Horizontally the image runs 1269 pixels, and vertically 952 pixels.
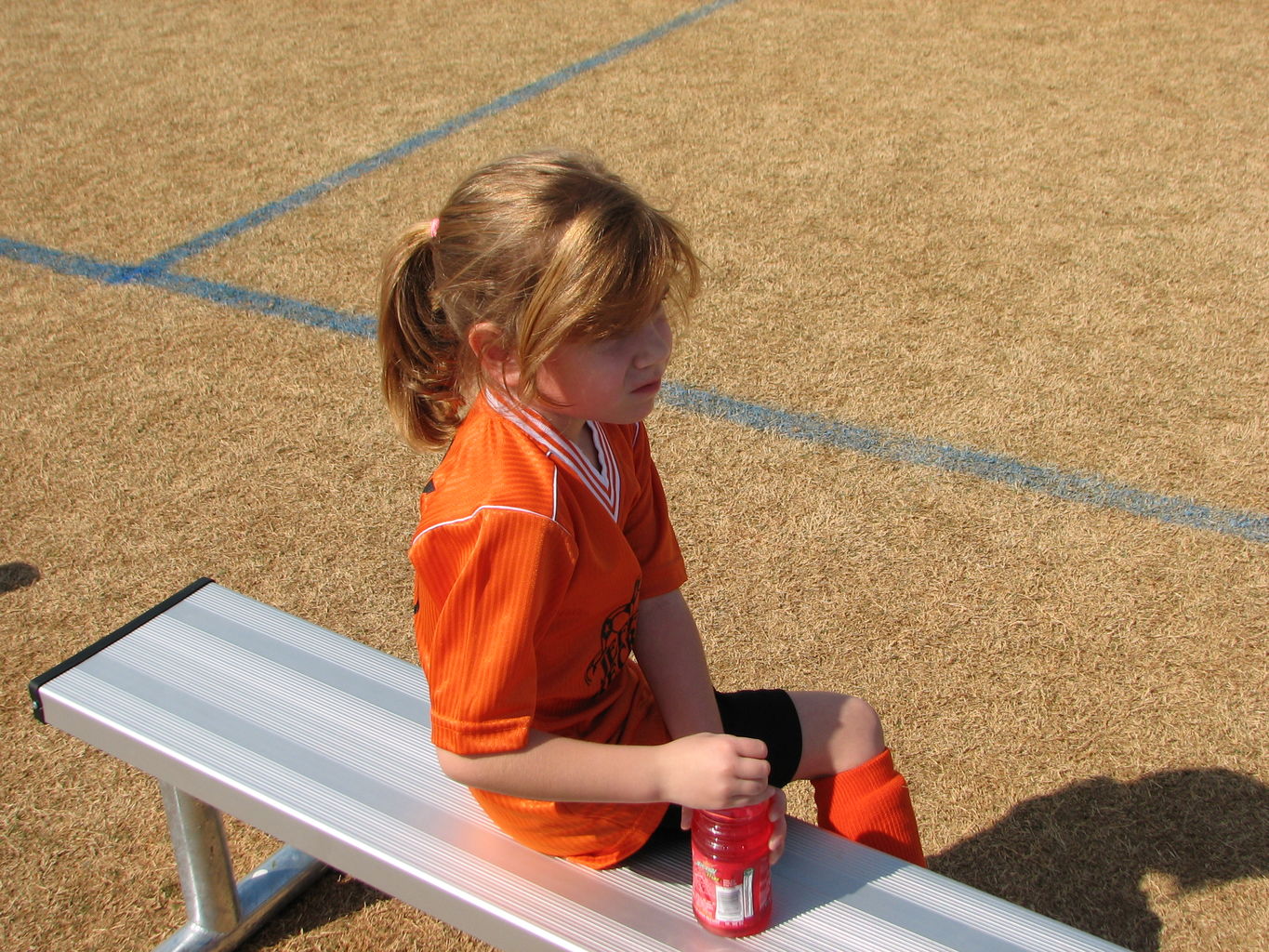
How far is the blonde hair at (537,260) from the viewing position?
143cm

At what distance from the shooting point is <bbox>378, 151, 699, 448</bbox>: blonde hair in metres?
1.43

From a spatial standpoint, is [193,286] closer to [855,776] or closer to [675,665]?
[675,665]

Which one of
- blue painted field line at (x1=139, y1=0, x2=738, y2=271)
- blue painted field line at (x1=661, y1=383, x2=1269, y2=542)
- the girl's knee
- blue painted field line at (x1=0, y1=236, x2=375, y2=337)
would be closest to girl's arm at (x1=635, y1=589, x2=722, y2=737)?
the girl's knee

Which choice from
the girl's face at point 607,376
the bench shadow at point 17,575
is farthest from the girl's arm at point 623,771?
the bench shadow at point 17,575

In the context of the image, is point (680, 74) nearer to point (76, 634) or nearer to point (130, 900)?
point (76, 634)

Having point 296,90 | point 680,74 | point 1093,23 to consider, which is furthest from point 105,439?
point 1093,23

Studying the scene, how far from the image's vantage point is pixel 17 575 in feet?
9.37

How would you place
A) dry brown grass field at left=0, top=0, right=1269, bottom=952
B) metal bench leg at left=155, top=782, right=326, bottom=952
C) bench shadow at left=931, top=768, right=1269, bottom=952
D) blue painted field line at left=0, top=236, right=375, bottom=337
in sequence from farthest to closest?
1. blue painted field line at left=0, top=236, right=375, bottom=337
2. dry brown grass field at left=0, top=0, right=1269, bottom=952
3. bench shadow at left=931, top=768, right=1269, bottom=952
4. metal bench leg at left=155, top=782, right=326, bottom=952

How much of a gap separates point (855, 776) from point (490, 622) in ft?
2.14

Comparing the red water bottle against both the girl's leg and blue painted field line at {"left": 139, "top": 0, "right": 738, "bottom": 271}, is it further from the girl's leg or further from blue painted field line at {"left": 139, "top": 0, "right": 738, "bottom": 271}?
blue painted field line at {"left": 139, "top": 0, "right": 738, "bottom": 271}

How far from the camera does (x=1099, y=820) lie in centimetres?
221

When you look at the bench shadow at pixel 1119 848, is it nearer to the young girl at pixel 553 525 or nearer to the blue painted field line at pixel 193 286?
the young girl at pixel 553 525

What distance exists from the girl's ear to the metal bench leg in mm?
852

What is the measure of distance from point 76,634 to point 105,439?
82 centimetres
